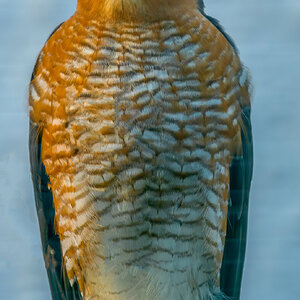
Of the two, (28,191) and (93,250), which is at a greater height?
(28,191)

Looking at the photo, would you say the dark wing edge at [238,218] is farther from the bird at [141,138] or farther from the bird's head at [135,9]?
the bird's head at [135,9]

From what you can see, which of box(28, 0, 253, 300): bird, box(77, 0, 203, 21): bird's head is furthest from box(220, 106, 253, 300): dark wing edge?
box(77, 0, 203, 21): bird's head

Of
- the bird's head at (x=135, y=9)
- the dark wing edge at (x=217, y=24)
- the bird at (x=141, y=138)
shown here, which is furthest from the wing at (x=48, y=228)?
the dark wing edge at (x=217, y=24)

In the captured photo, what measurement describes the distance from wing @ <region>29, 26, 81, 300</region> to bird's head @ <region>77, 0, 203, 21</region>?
0.52ft

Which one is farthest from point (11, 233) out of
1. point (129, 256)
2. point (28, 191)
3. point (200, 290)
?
point (200, 290)

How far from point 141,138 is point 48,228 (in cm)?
26

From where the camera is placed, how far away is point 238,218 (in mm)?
904

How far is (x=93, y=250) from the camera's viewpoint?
83 cm

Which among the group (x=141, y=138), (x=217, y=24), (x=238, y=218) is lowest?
(x=238, y=218)

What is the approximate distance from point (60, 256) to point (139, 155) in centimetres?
27

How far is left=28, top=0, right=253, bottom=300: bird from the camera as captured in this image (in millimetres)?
759

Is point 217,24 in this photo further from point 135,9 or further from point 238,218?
point 238,218

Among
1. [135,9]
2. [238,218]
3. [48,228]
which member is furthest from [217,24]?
[48,228]

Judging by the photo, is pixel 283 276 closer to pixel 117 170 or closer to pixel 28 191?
pixel 117 170
